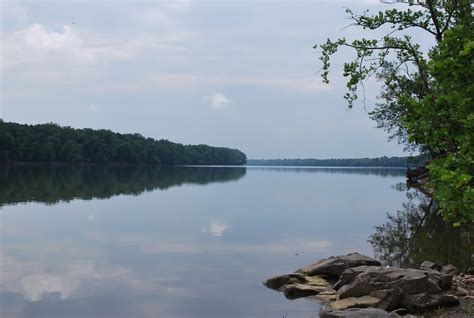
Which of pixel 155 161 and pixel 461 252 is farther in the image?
pixel 155 161

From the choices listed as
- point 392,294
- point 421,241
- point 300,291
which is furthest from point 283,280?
point 421,241

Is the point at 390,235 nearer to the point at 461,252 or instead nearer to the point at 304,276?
the point at 461,252

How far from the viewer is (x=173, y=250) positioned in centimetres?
2375

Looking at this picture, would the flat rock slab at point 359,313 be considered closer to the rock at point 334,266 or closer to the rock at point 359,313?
the rock at point 359,313

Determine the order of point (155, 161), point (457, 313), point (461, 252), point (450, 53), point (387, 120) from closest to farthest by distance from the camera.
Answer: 1. point (450, 53)
2. point (457, 313)
3. point (461, 252)
4. point (387, 120)
5. point (155, 161)

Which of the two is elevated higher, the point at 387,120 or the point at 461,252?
the point at 387,120

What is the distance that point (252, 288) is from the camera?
17578 millimetres

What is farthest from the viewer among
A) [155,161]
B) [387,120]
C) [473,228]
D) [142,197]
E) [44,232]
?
[155,161]

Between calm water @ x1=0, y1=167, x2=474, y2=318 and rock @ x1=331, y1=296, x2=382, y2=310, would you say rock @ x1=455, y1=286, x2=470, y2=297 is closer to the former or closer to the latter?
rock @ x1=331, y1=296, x2=382, y2=310

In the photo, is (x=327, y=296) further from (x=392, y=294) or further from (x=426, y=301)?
(x=426, y=301)

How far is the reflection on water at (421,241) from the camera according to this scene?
72.5 feet

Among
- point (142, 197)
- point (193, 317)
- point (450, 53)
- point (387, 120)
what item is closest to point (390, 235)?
point (193, 317)

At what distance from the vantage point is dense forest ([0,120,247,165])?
13062cm

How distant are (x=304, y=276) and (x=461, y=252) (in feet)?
30.4
